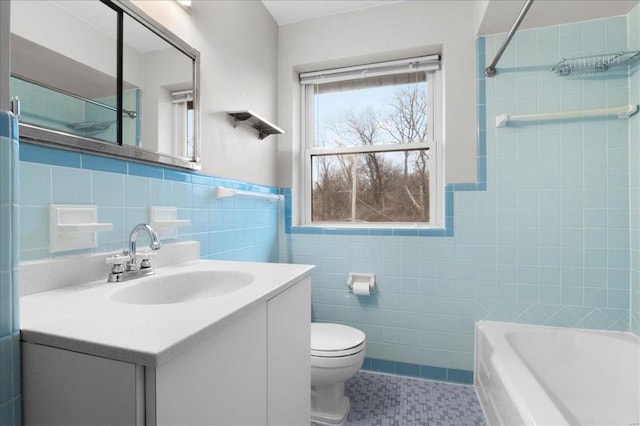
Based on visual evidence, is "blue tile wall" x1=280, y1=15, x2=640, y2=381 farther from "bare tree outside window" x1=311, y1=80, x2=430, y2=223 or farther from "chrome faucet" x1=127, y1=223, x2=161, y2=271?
"chrome faucet" x1=127, y1=223, x2=161, y2=271

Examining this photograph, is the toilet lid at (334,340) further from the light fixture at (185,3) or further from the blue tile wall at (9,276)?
the light fixture at (185,3)

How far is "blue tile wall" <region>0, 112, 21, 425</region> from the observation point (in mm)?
521

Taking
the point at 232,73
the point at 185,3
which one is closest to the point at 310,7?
the point at 232,73

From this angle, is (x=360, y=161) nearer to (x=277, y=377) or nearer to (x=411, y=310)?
(x=411, y=310)

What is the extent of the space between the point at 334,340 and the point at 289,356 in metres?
0.65

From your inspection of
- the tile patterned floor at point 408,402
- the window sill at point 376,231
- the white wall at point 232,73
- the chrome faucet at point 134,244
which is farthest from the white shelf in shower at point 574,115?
the chrome faucet at point 134,244

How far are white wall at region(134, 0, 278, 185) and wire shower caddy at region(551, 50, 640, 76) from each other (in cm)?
170

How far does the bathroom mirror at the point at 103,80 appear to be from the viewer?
807 mm

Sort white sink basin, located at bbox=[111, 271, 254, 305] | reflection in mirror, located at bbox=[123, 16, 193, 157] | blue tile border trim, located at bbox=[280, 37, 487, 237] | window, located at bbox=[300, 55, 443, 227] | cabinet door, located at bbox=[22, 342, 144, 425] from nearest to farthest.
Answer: cabinet door, located at bbox=[22, 342, 144, 425] < white sink basin, located at bbox=[111, 271, 254, 305] < reflection in mirror, located at bbox=[123, 16, 193, 157] < blue tile border trim, located at bbox=[280, 37, 487, 237] < window, located at bbox=[300, 55, 443, 227]

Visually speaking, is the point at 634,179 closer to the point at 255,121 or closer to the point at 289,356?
the point at 289,356

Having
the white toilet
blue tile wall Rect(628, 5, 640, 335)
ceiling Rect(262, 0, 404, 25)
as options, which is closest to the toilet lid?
the white toilet

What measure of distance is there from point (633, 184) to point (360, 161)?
1.49 metres

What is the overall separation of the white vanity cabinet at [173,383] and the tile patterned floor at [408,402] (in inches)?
36.7

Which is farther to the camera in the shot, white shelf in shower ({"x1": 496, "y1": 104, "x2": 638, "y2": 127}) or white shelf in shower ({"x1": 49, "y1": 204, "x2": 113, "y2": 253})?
white shelf in shower ({"x1": 496, "y1": 104, "x2": 638, "y2": 127})
